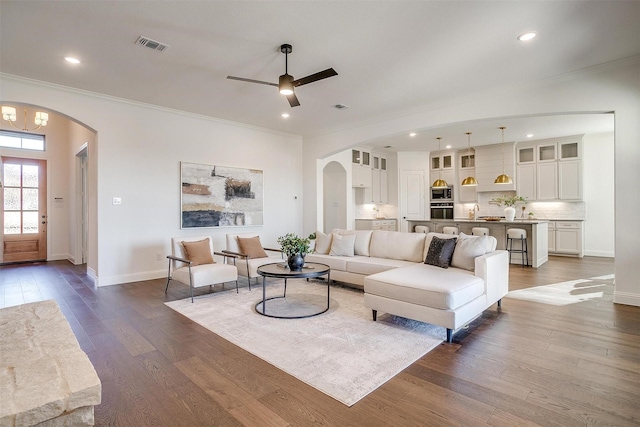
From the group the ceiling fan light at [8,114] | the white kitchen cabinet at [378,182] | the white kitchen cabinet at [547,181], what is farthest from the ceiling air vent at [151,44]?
the white kitchen cabinet at [547,181]

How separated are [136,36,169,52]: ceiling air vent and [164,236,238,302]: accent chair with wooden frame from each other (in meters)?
2.59

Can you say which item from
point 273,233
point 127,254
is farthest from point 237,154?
point 127,254

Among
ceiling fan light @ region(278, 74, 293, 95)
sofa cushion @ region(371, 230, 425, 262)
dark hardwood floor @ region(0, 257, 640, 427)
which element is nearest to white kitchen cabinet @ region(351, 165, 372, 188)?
sofa cushion @ region(371, 230, 425, 262)

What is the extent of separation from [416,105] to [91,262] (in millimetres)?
6328

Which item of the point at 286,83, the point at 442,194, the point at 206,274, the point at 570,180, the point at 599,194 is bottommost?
the point at 206,274

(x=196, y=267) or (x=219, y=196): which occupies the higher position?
(x=219, y=196)

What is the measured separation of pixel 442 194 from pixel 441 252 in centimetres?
653

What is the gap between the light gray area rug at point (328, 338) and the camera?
2.36m

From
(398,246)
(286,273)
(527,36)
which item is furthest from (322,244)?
(527,36)

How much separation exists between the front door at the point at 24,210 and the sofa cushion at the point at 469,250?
9.09m

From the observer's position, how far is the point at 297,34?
10.7ft

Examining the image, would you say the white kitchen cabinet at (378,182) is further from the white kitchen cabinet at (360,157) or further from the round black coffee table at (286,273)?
the round black coffee table at (286,273)

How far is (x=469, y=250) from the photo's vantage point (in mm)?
3850

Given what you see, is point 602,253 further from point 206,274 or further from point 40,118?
point 40,118
